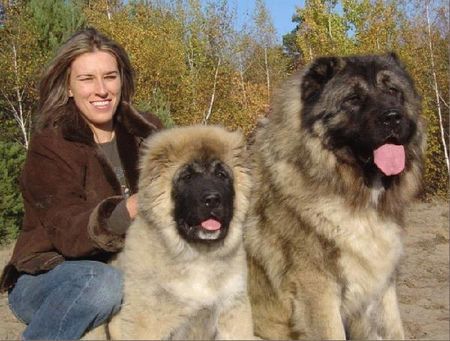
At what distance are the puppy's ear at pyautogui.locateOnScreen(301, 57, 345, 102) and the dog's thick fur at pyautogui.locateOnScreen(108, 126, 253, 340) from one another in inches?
31.4

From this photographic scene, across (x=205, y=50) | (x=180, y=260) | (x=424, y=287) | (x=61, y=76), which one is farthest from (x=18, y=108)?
(x=180, y=260)

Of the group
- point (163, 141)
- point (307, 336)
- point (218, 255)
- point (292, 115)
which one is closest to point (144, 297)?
point (218, 255)

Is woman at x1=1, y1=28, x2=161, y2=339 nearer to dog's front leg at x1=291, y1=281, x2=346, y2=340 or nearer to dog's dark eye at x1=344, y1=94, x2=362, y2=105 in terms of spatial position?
dog's front leg at x1=291, y1=281, x2=346, y2=340

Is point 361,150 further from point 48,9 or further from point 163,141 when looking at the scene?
point 48,9

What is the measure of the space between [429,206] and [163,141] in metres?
8.48

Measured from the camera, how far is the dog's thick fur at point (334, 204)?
3.28 metres

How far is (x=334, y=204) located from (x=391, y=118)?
59 cm

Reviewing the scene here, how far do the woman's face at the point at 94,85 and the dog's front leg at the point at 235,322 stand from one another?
4.45 feet

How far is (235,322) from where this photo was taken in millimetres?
2955

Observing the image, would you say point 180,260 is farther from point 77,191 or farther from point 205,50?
point 205,50

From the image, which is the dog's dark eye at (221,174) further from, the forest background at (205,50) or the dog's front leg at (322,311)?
the forest background at (205,50)

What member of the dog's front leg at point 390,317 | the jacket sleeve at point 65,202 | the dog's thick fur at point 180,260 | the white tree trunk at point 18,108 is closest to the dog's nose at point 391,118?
the dog's thick fur at point 180,260

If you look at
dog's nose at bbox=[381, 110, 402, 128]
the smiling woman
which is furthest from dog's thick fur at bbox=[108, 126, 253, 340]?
dog's nose at bbox=[381, 110, 402, 128]

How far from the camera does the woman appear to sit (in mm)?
3025
